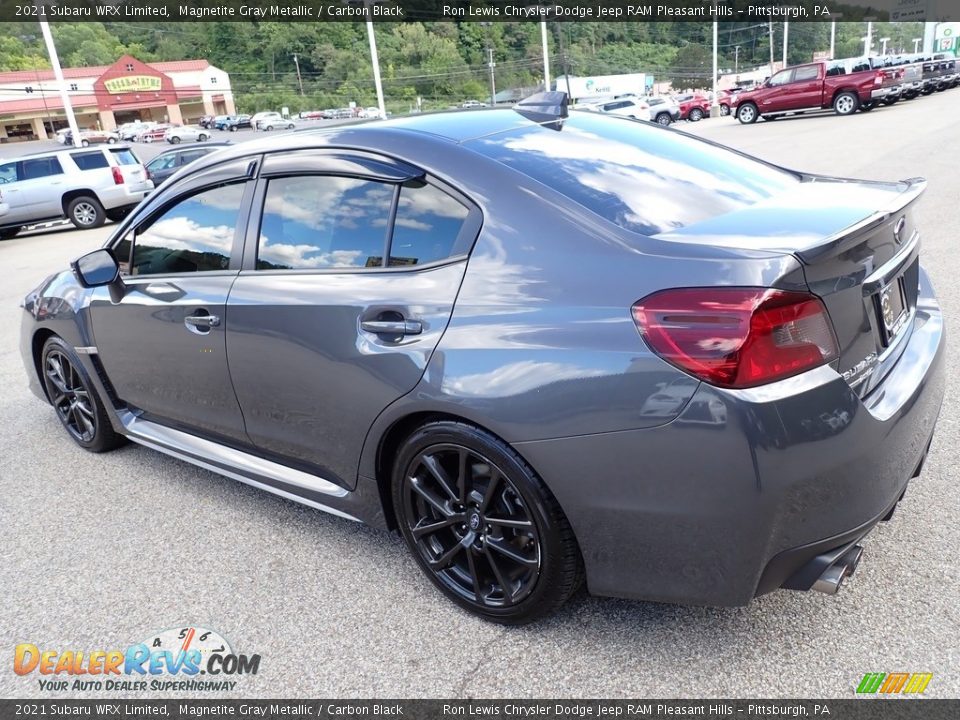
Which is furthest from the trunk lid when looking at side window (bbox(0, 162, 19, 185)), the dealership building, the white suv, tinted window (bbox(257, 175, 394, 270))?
the dealership building

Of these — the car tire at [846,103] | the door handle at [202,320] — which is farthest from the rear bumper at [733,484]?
the car tire at [846,103]

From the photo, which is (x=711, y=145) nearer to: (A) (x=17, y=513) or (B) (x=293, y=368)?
(B) (x=293, y=368)

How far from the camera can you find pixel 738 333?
1939mm

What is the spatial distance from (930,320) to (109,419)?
154 inches

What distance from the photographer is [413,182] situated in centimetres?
263

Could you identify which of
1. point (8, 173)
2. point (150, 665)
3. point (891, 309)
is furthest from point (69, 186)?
point (891, 309)

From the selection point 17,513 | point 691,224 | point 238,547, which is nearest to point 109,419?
point 17,513

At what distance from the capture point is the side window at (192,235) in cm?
322

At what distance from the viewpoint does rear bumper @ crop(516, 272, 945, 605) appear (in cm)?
193

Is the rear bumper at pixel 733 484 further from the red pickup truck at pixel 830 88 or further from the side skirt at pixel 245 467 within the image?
the red pickup truck at pixel 830 88

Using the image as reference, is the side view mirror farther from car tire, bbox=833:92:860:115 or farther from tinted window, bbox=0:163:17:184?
car tire, bbox=833:92:860:115

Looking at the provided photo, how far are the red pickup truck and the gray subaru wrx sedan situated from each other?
28498mm

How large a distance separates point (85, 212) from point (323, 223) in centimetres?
1670

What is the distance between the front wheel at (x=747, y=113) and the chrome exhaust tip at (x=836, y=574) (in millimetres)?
32082
